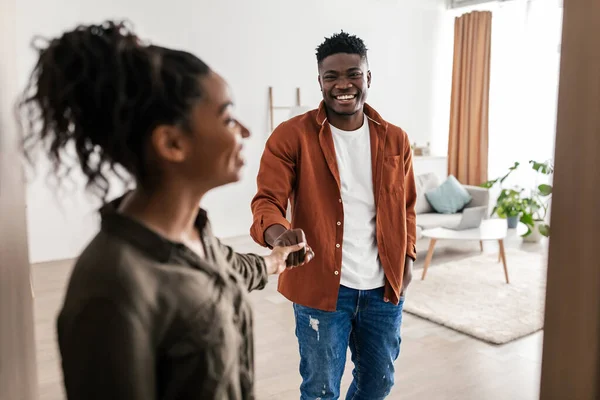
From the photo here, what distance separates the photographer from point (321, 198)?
5.33 feet

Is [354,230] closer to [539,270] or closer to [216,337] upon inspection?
[216,337]

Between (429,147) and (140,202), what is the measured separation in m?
6.96

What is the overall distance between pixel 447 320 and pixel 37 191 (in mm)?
3317

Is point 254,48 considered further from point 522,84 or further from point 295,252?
point 295,252

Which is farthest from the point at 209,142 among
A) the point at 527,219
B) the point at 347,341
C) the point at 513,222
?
the point at 513,222

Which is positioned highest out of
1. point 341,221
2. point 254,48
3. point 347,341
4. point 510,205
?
point 254,48

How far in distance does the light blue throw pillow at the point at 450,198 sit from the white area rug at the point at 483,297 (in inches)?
27.0

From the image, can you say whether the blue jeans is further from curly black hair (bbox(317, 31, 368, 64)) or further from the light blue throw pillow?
the light blue throw pillow

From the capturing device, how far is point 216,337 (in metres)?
0.71

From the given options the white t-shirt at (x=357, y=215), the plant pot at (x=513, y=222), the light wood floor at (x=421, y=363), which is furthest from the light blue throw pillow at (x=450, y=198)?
the white t-shirt at (x=357, y=215)

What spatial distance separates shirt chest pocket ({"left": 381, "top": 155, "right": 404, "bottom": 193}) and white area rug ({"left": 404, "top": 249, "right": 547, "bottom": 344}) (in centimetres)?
160

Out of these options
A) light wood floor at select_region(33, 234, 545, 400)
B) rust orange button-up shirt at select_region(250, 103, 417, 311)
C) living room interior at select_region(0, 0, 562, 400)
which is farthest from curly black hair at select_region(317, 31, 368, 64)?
light wood floor at select_region(33, 234, 545, 400)

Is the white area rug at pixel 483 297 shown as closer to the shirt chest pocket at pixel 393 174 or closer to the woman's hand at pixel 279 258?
the shirt chest pocket at pixel 393 174

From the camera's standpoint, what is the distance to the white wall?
4.67 meters
